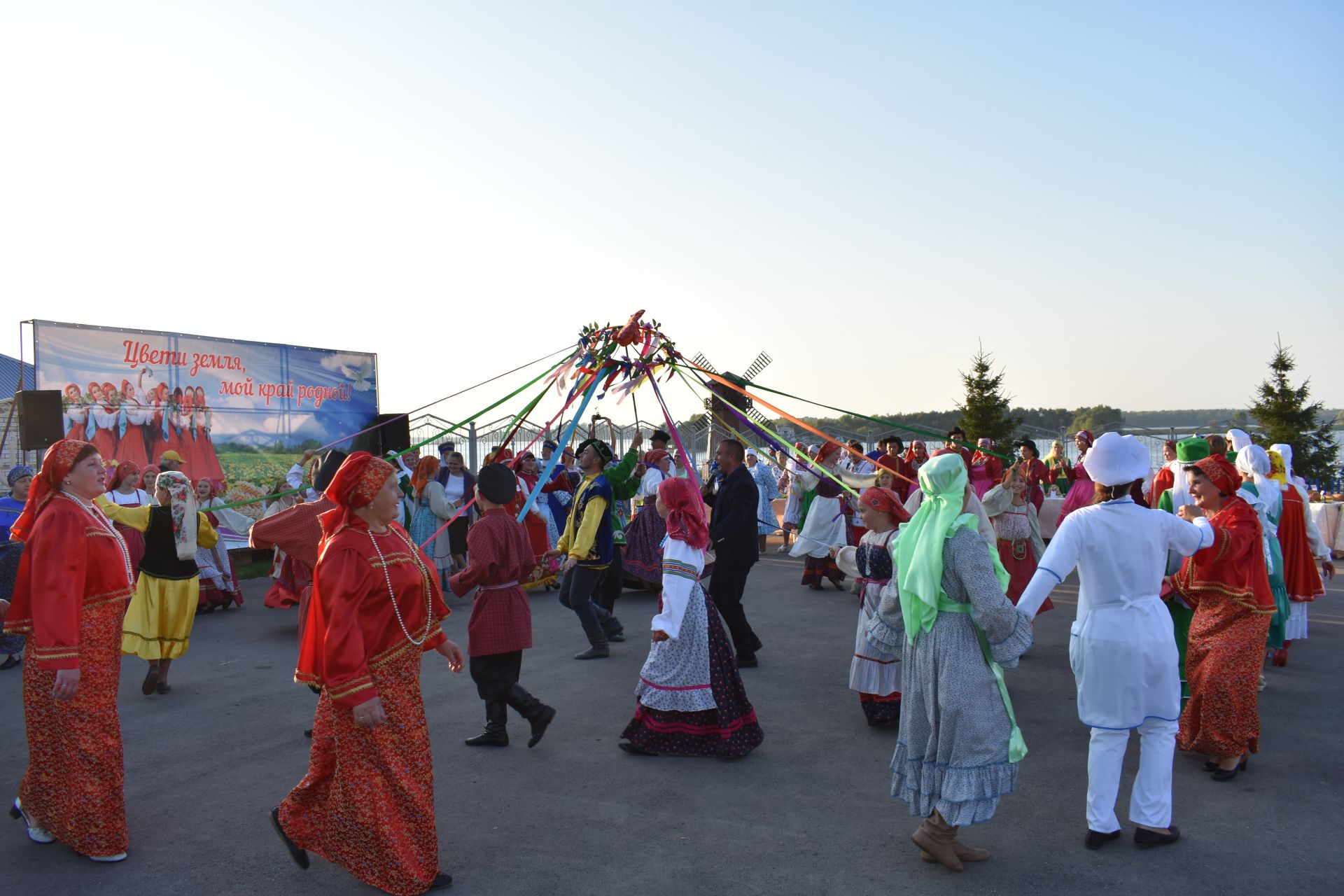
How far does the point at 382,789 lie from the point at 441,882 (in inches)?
20.3

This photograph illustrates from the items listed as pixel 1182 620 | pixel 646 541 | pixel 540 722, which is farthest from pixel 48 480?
pixel 646 541

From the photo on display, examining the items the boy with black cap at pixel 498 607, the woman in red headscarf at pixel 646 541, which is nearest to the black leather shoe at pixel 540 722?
the boy with black cap at pixel 498 607

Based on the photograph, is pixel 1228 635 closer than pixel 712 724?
Yes

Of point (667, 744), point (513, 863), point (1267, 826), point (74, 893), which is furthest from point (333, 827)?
point (1267, 826)

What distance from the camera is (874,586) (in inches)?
218

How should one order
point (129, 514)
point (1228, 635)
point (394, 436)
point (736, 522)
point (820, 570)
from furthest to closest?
point (394, 436) < point (820, 570) < point (736, 522) < point (129, 514) < point (1228, 635)

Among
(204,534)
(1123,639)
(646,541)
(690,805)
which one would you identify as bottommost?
(690,805)

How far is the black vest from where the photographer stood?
23.7 feet

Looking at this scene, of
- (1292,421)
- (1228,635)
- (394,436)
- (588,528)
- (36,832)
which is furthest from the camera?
(1292,421)

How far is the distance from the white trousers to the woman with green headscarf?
496 millimetres

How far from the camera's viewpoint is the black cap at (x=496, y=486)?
215 inches

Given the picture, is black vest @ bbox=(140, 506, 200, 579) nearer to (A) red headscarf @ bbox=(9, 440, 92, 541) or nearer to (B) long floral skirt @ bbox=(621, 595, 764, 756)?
(A) red headscarf @ bbox=(9, 440, 92, 541)

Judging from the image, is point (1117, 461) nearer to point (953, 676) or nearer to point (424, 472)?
point (953, 676)

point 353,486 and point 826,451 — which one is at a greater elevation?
point 826,451
